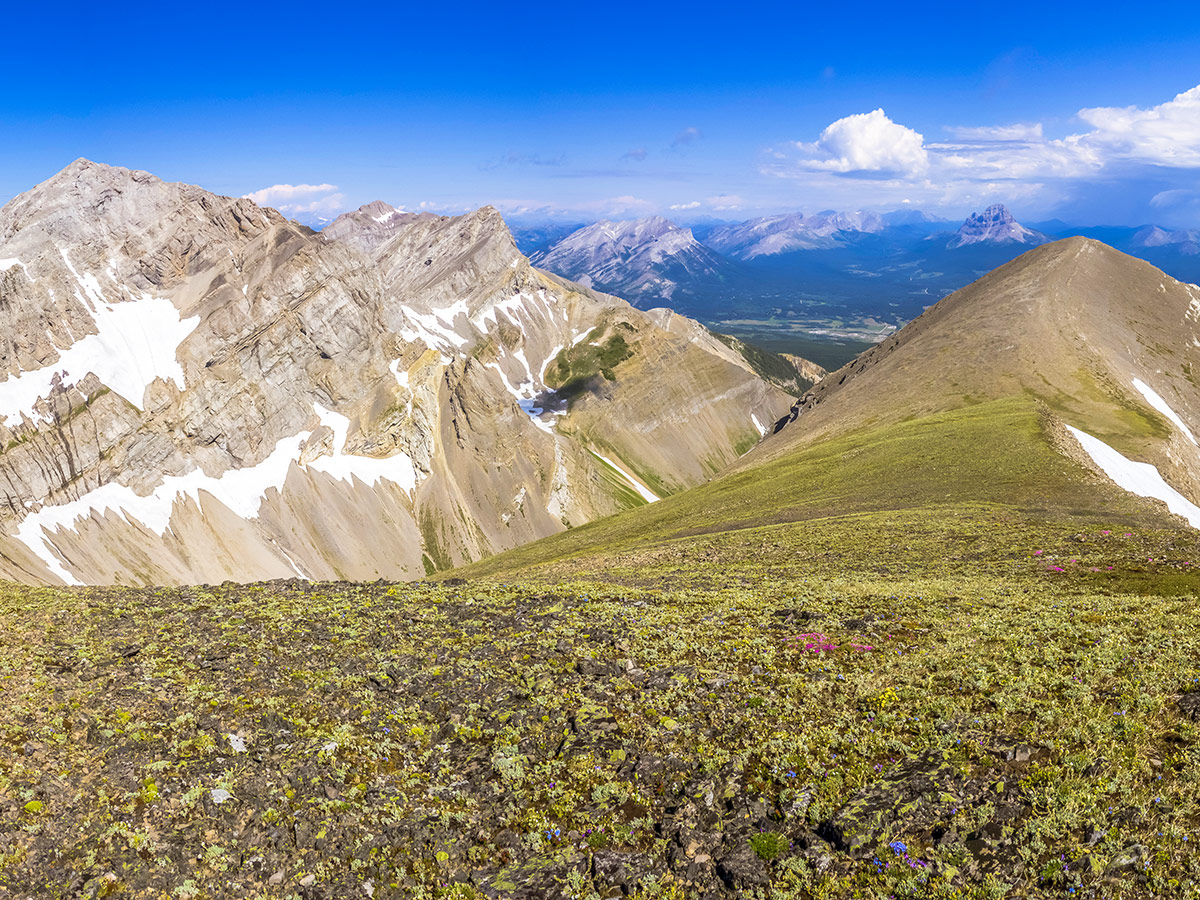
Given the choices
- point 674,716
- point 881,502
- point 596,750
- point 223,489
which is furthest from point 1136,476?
point 223,489

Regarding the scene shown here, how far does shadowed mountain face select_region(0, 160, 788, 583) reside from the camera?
12850cm

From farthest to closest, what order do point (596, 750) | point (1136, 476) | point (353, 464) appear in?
point (353, 464), point (1136, 476), point (596, 750)

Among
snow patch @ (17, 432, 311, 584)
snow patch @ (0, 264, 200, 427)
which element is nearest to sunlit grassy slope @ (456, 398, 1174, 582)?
snow patch @ (17, 432, 311, 584)

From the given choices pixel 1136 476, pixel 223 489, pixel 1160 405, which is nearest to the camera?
pixel 1136 476

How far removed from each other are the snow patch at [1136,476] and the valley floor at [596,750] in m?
49.9

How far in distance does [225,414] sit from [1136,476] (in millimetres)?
167700

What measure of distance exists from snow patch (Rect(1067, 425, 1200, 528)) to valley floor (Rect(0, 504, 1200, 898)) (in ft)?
164

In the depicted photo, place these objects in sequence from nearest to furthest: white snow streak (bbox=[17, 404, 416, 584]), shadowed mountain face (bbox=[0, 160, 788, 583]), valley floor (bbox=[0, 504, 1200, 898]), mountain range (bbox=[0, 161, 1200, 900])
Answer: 1. valley floor (bbox=[0, 504, 1200, 898])
2. mountain range (bbox=[0, 161, 1200, 900])
3. white snow streak (bbox=[17, 404, 416, 584])
4. shadowed mountain face (bbox=[0, 160, 788, 583])

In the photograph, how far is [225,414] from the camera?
497ft

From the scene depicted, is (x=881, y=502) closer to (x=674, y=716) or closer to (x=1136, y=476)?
(x=1136, y=476)

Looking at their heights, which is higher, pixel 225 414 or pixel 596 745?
pixel 225 414

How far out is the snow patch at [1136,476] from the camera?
2458 inches

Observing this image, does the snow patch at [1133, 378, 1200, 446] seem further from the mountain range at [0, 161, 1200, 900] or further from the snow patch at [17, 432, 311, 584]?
the snow patch at [17, 432, 311, 584]

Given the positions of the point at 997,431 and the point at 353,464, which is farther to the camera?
the point at 353,464
